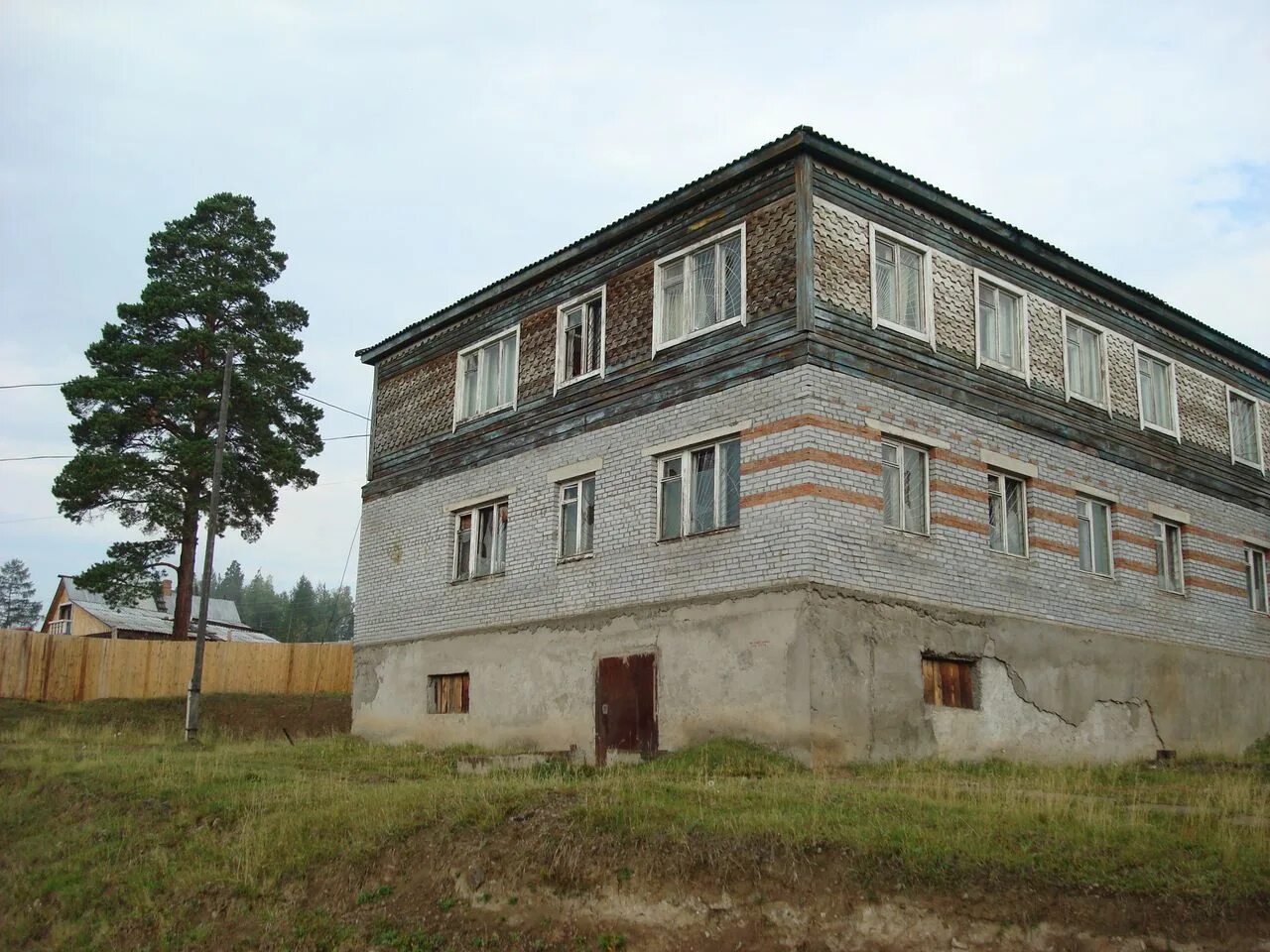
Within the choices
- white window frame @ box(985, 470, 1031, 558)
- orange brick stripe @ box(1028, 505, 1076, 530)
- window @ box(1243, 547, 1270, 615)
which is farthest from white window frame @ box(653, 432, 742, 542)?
window @ box(1243, 547, 1270, 615)

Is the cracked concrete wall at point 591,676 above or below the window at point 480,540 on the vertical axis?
below

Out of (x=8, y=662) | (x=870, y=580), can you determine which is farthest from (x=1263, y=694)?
(x=8, y=662)

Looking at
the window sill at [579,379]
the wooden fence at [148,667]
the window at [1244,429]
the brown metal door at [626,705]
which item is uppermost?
the window at [1244,429]

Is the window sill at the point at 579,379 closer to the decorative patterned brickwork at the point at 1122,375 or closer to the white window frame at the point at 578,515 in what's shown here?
the white window frame at the point at 578,515

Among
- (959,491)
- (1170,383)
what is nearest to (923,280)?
(959,491)

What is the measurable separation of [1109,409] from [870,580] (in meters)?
7.44

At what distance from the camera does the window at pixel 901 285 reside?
17.2 metres

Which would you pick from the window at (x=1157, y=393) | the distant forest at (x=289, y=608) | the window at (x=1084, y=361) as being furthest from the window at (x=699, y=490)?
the distant forest at (x=289, y=608)

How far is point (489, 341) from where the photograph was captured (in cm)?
2231

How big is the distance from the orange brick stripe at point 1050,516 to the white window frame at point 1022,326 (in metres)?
2.06

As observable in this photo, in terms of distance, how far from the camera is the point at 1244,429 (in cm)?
2398

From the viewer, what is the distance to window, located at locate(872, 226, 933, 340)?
17.2 metres

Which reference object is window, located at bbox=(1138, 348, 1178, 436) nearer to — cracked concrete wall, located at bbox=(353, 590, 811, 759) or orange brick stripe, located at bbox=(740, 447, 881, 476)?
orange brick stripe, located at bbox=(740, 447, 881, 476)

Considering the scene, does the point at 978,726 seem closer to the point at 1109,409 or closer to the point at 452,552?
the point at 1109,409
